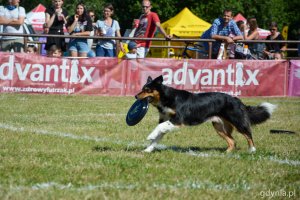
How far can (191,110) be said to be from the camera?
7473 millimetres

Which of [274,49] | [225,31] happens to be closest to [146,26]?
[225,31]

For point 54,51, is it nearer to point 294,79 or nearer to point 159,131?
point 294,79

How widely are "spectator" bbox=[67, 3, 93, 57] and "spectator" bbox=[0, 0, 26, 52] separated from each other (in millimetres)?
1192

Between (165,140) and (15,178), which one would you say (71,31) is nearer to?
(165,140)

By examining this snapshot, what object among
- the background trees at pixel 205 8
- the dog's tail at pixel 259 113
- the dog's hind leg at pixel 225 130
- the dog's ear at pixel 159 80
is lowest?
the dog's hind leg at pixel 225 130

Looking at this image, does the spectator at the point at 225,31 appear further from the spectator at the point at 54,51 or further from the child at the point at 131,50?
the spectator at the point at 54,51

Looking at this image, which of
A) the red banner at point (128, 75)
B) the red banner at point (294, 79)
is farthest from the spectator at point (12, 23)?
the red banner at point (294, 79)

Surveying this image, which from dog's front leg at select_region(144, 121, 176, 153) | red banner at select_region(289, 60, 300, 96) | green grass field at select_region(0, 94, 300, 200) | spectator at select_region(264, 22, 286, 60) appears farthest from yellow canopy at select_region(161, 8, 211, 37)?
dog's front leg at select_region(144, 121, 176, 153)

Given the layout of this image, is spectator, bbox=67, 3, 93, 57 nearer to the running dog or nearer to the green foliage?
the running dog

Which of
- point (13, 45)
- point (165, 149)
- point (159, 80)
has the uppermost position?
point (159, 80)

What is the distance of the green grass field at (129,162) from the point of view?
16.5ft

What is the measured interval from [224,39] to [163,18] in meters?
30.0

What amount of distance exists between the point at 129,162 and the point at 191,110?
1.46 m

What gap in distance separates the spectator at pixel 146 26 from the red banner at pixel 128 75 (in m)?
0.53
